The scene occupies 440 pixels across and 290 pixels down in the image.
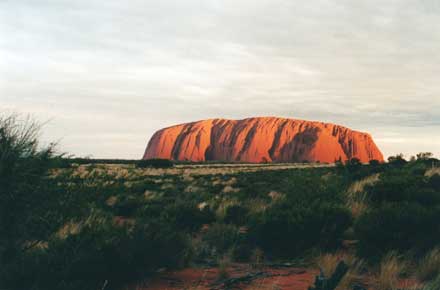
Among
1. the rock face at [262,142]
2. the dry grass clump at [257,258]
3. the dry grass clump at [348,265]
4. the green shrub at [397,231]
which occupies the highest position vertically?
the rock face at [262,142]

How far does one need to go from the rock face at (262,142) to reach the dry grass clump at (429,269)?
13152 cm

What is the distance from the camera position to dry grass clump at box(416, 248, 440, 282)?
18.1ft

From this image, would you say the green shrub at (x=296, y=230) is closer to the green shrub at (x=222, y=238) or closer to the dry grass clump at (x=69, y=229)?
the green shrub at (x=222, y=238)

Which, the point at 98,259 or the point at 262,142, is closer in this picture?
the point at 98,259

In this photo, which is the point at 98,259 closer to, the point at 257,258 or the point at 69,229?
the point at 257,258

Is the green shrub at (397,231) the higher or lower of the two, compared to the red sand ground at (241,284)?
higher

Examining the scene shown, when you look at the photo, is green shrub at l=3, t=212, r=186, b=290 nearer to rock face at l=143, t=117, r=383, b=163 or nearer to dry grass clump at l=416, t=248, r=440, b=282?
dry grass clump at l=416, t=248, r=440, b=282

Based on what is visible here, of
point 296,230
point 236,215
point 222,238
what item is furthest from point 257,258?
point 236,215

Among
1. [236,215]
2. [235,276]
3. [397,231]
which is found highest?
[397,231]

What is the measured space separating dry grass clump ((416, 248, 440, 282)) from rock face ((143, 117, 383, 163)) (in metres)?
132

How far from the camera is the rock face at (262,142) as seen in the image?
14500cm

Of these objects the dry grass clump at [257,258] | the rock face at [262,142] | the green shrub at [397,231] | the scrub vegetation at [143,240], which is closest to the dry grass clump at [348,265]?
the scrub vegetation at [143,240]

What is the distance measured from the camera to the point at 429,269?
5.61 meters

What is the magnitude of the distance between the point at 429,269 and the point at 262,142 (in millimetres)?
144002
